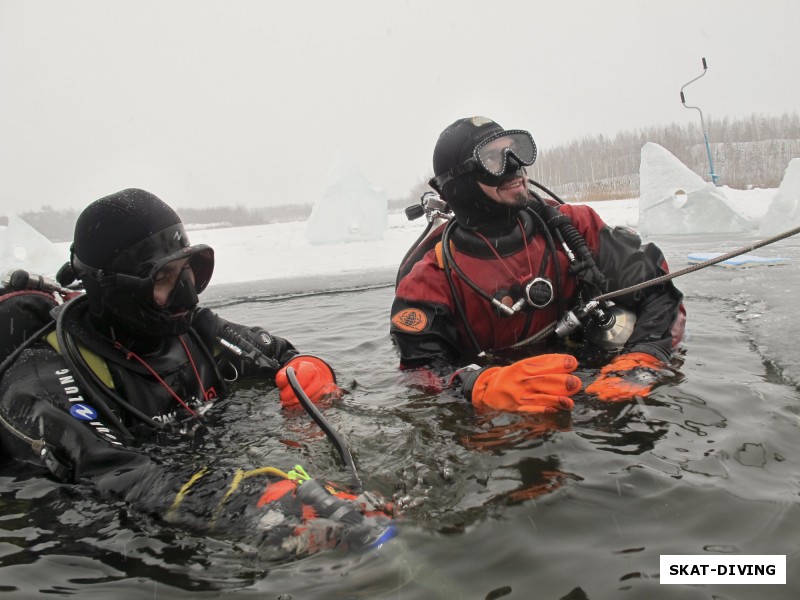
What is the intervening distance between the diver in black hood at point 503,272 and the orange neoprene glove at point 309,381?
1.54ft

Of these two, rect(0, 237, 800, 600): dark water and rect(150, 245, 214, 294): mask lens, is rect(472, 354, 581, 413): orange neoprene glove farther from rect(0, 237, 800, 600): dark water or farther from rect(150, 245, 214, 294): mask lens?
rect(150, 245, 214, 294): mask lens

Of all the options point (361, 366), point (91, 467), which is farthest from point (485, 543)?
point (361, 366)

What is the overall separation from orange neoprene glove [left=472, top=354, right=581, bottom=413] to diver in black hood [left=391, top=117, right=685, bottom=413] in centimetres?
48

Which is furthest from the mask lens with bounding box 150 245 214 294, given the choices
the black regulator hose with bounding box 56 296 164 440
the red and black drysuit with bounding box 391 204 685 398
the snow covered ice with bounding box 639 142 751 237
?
the snow covered ice with bounding box 639 142 751 237

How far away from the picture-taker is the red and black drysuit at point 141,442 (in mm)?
1723

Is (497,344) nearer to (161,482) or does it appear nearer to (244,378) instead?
(244,378)

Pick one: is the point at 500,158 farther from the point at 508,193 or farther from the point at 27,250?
the point at 27,250

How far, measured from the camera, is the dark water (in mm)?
1502

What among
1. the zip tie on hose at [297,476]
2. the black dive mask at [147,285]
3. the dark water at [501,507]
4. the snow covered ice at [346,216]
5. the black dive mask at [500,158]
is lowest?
the dark water at [501,507]

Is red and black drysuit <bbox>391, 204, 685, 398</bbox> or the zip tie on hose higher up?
red and black drysuit <bbox>391, 204, 685, 398</bbox>

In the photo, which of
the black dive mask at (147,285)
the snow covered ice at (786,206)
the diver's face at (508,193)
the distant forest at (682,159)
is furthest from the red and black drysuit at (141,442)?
the distant forest at (682,159)

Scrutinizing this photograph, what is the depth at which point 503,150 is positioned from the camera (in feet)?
10.9

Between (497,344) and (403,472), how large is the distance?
1.60 metres

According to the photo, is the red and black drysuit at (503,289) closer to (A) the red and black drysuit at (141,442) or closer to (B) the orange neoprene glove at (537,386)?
(B) the orange neoprene glove at (537,386)
